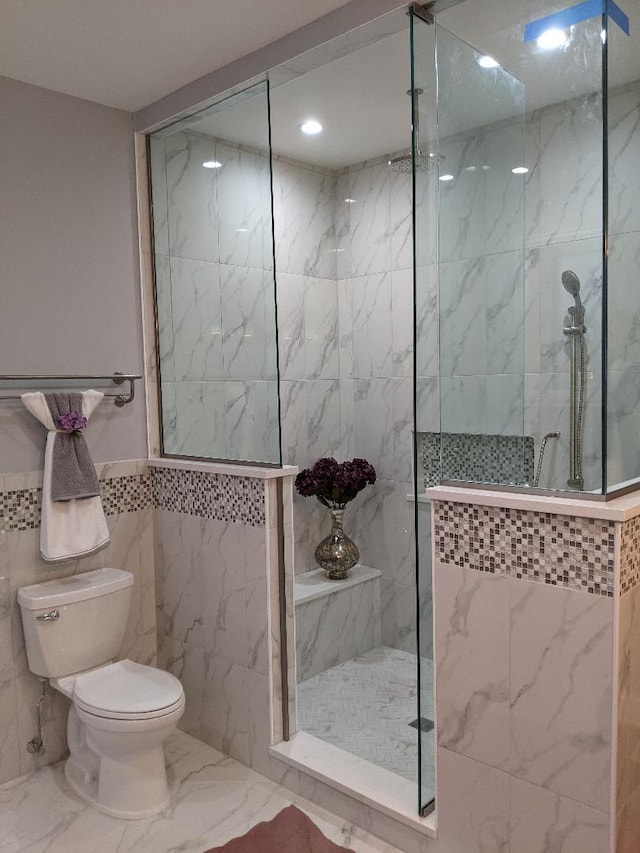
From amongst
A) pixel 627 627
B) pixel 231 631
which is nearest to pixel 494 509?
pixel 627 627

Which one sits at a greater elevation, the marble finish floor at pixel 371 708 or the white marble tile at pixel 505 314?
the white marble tile at pixel 505 314

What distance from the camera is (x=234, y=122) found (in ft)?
9.24

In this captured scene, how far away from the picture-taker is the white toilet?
2.42 m

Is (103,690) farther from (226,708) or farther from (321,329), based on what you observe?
(321,329)

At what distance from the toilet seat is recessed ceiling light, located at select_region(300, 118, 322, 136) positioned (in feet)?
8.06

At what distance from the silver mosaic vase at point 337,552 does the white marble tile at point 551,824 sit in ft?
5.99

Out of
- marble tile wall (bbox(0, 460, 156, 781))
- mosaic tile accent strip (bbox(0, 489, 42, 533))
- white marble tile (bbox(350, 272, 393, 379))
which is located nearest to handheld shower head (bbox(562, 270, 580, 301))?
white marble tile (bbox(350, 272, 393, 379))

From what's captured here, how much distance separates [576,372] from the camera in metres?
1.99

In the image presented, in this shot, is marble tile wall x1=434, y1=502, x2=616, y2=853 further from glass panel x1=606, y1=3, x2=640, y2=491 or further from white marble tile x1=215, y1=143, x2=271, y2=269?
white marble tile x1=215, y1=143, x2=271, y2=269

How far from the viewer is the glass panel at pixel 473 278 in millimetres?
2100

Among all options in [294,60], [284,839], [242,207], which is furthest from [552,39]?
[284,839]

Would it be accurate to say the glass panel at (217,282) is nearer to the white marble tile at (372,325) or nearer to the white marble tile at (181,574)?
the white marble tile at (181,574)

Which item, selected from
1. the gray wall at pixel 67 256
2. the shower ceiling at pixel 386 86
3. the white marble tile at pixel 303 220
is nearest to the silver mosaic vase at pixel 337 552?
the gray wall at pixel 67 256

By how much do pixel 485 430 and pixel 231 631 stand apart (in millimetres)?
1376
